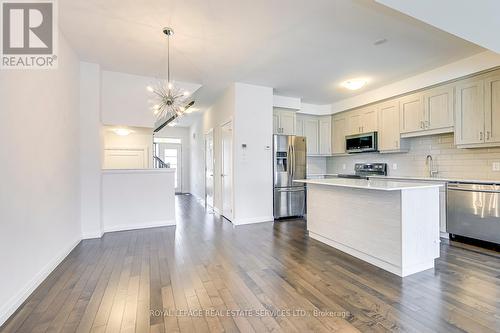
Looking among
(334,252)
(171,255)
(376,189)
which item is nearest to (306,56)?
(376,189)

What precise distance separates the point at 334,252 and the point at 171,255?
85.6 inches

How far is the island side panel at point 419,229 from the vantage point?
2473 mm

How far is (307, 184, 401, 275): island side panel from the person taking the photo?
8.33 feet

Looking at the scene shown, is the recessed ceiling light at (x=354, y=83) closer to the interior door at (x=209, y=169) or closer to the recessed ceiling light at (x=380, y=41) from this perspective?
the recessed ceiling light at (x=380, y=41)

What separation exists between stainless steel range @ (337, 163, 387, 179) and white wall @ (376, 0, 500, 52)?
3170mm

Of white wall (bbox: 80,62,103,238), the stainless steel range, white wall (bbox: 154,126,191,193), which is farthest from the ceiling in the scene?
white wall (bbox: 154,126,191,193)

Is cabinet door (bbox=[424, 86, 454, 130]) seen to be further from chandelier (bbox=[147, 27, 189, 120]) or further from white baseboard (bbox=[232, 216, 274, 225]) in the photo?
chandelier (bbox=[147, 27, 189, 120])

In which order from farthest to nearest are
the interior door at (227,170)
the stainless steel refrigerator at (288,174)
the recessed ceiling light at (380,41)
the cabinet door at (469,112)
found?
the stainless steel refrigerator at (288,174) < the interior door at (227,170) < the cabinet door at (469,112) < the recessed ceiling light at (380,41)

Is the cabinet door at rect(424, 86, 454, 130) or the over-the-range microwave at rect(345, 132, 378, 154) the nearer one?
the cabinet door at rect(424, 86, 454, 130)

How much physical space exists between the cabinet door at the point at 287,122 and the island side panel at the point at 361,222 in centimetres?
228

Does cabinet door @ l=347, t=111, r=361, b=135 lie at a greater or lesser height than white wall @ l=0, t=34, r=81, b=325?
greater

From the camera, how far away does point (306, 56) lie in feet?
11.9

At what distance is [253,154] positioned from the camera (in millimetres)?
4910

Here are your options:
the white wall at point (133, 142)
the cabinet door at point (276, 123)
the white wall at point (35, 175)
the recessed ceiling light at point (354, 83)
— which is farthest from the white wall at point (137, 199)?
the recessed ceiling light at point (354, 83)
